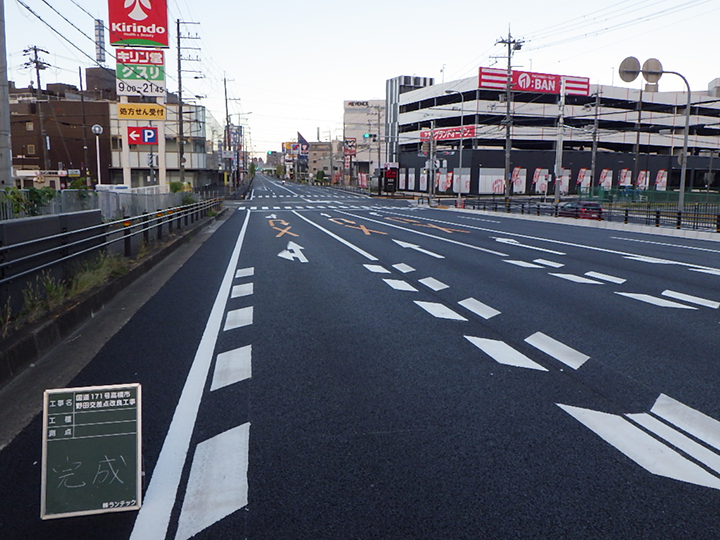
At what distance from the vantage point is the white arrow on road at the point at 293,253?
16.9 m

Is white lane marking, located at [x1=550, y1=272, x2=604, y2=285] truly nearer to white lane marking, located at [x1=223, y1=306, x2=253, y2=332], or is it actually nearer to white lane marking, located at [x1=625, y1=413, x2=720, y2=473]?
white lane marking, located at [x1=223, y1=306, x2=253, y2=332]

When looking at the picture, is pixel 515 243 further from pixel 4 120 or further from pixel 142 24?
pixel 142 24

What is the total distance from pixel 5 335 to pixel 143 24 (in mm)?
41476

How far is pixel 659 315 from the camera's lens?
30.6 feet

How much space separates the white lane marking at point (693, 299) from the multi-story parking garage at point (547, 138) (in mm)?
70039

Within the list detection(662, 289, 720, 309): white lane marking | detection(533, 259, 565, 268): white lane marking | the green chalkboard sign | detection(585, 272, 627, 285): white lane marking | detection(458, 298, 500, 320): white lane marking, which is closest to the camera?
the green chalkboard sign

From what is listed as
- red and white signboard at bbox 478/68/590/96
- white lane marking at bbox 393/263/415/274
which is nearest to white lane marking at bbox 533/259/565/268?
white lane marking at bbox 393/263/415/274

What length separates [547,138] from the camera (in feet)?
297

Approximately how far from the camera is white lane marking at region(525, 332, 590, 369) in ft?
22.3

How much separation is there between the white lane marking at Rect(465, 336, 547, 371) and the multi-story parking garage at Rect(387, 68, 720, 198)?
245ft

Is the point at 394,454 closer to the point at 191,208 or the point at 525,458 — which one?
the point at 525,458

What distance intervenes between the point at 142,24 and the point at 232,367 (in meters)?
42.5

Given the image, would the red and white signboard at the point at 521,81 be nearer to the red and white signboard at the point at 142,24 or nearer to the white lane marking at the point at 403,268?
the red and white signboard at the point at 142,24

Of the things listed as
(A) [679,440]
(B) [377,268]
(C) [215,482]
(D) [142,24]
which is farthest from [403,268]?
(D) [142,24]
